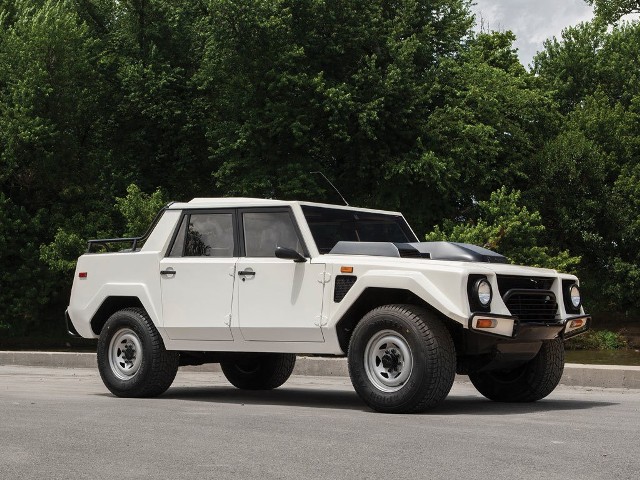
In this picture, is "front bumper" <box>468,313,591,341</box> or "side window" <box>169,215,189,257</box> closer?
"front bumper" <box>468,313,591,341</box>

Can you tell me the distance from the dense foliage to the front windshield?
21566 mm

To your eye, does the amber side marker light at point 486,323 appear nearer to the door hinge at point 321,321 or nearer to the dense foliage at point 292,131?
the door hinge at point 321,321

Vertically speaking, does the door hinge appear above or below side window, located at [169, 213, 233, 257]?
below

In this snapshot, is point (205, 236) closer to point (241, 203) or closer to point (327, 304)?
point (241, 203)

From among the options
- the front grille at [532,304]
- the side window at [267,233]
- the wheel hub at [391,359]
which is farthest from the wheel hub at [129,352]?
the front grille at [532,304]

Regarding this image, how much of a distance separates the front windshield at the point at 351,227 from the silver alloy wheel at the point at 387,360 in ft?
4.17

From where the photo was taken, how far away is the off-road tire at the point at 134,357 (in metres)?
11.2

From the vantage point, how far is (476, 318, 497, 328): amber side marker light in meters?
9.16

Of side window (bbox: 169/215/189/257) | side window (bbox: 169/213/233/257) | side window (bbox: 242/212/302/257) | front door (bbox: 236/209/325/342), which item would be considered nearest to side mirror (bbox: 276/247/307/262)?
front door (bbox: 236/209/325/342)

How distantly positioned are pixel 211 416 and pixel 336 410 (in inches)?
50.9

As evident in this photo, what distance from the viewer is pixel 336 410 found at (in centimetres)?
1002

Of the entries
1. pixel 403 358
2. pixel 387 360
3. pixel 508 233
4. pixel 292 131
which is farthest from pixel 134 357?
pixel 292 131

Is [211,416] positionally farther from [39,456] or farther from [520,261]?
[520,261]

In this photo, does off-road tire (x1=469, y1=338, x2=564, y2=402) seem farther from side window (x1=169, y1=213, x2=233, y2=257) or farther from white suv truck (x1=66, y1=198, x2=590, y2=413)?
side window (x1=169, y1=213, x2=233, y2=257)
